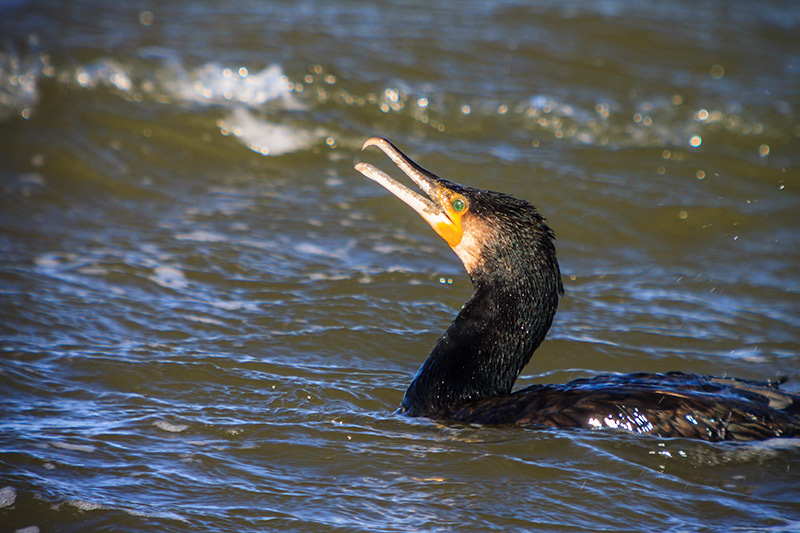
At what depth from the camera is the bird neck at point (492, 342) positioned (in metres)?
4.24

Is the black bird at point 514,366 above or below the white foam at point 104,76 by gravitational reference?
below

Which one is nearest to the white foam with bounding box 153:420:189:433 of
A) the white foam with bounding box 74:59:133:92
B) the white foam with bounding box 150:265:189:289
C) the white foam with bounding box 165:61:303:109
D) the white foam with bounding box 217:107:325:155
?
the white foam with bounding box 150:265:189:289

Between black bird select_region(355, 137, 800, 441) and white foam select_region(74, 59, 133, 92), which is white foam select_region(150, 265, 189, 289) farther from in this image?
white foam select_region(74, 59, 133, 92)

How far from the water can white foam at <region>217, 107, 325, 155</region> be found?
25 millimetres

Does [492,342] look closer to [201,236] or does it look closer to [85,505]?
[85,505]

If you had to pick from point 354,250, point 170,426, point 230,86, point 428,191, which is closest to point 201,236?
point 354,250

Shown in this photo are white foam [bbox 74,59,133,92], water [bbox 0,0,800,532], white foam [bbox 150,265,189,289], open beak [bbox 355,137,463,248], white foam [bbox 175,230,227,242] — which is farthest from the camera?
white foam [bbox 74,59,133,92]

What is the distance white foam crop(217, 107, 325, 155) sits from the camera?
26.5 ft

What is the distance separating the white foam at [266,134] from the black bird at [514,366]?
3807mm

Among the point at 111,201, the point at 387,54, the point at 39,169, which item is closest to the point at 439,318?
the point at 111,201

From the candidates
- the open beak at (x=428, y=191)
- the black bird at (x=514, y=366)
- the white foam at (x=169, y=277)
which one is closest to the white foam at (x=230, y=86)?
the white foam at (x=169, y=277)

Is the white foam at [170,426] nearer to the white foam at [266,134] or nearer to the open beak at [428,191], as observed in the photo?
the open beak at [428,191]

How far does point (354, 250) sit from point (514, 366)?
90.4 inches

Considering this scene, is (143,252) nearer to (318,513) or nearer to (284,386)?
(284,386)
